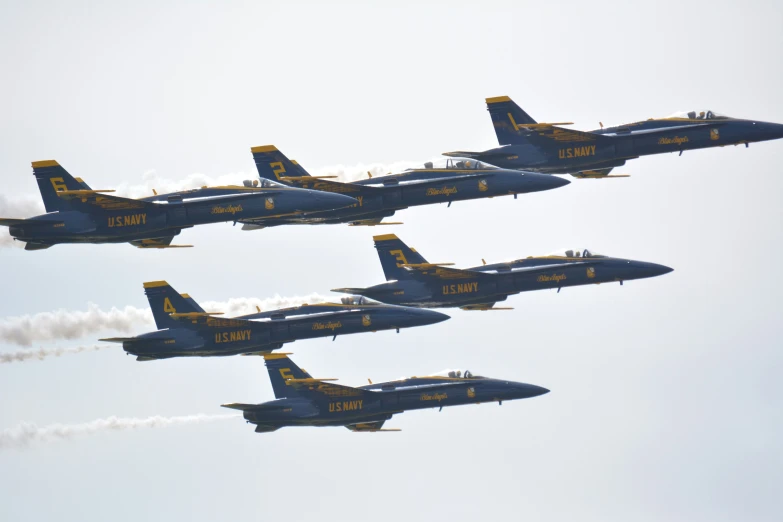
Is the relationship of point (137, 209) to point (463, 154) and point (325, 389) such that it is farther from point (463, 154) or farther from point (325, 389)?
point (463, 154)

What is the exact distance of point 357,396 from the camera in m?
98.4

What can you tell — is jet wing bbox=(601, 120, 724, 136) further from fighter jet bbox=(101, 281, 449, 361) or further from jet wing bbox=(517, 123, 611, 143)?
fighter jet bbox=(101, 281, 449, 361)

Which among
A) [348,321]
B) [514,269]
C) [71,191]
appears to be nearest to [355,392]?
[348,321]

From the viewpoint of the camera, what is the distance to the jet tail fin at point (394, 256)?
9956cm

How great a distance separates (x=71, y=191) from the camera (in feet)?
284

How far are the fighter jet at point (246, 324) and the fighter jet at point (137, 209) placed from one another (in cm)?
500

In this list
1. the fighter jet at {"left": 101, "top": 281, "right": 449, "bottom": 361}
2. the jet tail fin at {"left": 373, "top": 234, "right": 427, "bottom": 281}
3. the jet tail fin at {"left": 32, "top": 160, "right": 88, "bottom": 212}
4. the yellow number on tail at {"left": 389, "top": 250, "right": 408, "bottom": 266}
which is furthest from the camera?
the yellow number on tail at {"left": 389, "top": 250, "right": 408, "bottom": 266}

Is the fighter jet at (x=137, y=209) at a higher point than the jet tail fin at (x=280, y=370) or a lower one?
higher

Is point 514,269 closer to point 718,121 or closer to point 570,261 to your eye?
point 570,261

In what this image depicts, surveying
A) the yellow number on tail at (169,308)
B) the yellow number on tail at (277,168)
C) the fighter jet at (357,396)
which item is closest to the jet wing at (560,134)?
the yellow number on tail at (277,168)

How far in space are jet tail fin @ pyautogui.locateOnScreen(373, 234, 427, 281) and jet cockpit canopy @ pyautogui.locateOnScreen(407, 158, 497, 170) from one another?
741 centimetres

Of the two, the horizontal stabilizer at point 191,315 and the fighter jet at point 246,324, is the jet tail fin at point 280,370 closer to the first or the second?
the fighter jet at point 246,324

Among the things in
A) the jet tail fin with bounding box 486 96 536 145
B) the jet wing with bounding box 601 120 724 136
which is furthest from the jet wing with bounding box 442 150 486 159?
the jet wing with bounding box 601 120 724 136

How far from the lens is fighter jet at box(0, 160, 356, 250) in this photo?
86188mm
